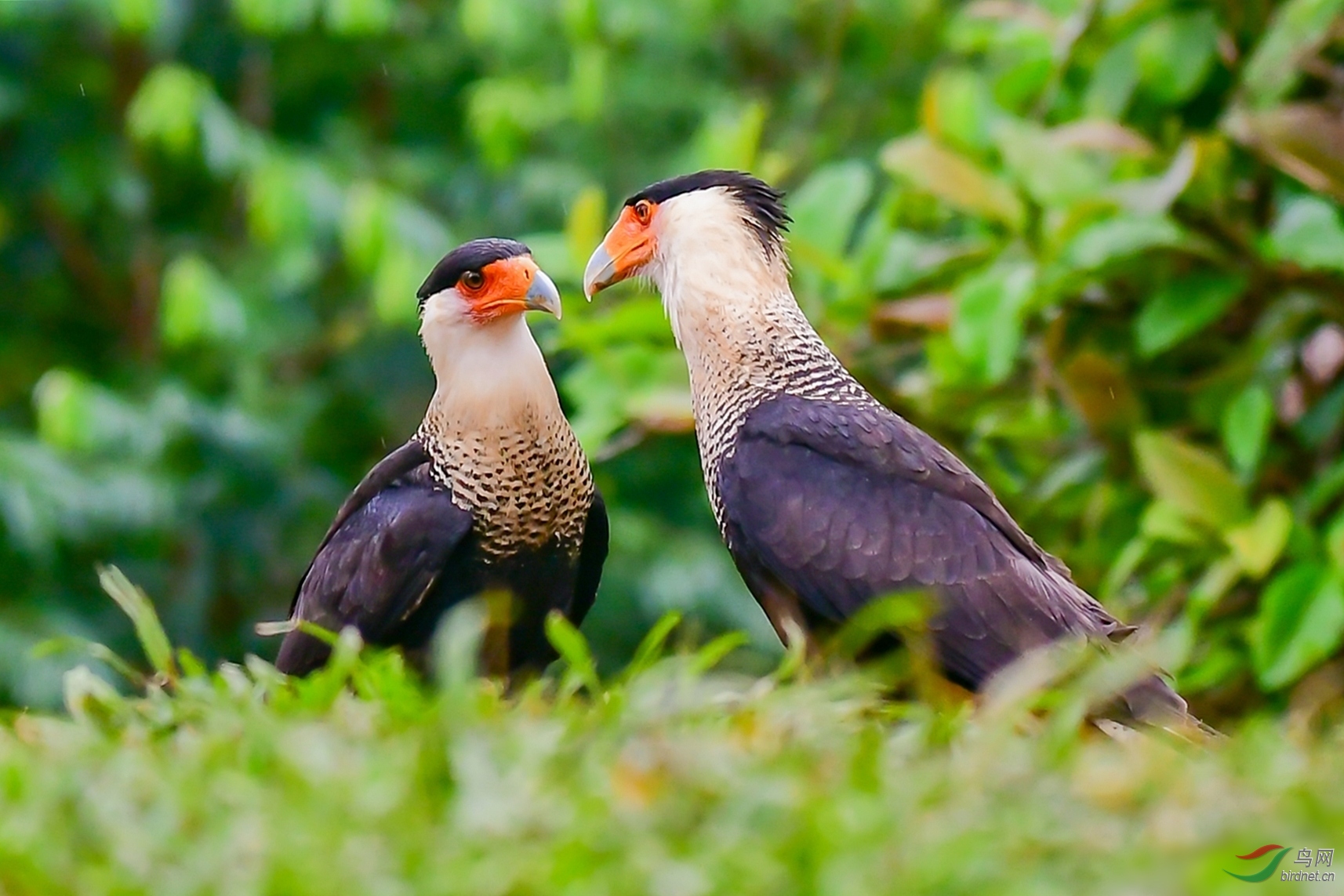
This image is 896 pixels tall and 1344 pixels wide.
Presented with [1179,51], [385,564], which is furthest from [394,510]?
[1179,51]

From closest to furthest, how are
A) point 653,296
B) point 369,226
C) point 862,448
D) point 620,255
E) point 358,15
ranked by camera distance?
point 862,448 → point 620,255 → point 653,296 → point 369,226 → point 358,15

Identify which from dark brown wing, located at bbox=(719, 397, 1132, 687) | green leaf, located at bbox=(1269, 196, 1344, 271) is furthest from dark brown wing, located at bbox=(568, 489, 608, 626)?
green leaf, located at bbox=(1269, 196, 1344, 271)

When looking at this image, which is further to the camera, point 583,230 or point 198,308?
point 198,308

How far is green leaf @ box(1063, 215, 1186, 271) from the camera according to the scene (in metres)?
4.78

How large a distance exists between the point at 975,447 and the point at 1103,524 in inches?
17.1

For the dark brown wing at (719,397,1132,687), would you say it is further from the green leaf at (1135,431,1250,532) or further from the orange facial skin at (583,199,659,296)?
the green leaf at (1135,431,1250,532)

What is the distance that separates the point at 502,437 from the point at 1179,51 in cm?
249

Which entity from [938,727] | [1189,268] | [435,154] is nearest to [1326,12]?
[1189,268]

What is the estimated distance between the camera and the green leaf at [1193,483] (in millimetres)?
4883

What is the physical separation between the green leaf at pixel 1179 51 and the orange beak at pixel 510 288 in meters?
2.19

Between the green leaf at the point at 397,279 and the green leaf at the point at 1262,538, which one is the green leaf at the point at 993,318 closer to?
the green leaf at the point at 1262,538

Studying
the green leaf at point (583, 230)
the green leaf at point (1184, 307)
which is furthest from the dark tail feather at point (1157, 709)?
the green leaf at point (583, 230)

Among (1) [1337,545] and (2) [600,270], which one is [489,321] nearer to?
(2) [600,270]

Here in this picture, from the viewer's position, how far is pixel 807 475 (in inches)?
149
